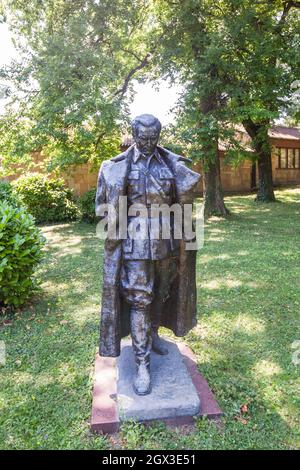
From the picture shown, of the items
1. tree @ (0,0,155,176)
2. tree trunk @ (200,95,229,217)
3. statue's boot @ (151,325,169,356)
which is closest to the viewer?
statue's boot @ (151,325,169,356)

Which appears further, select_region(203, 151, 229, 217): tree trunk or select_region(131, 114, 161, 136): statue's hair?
select_region(203, 151, 229, 217): tree trunk

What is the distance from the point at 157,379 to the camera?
2.99m

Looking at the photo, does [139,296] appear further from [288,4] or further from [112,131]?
[288,4]

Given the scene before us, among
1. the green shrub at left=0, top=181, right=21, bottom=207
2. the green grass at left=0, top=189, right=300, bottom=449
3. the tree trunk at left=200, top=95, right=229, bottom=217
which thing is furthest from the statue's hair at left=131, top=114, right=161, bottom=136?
the tree trunk at left=200, top=95, right=229, bottom=217

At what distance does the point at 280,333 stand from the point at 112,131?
305 inches

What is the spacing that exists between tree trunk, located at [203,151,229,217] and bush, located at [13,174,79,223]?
4579mm

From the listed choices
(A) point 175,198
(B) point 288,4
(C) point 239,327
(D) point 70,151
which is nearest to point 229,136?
(D) point 70,151

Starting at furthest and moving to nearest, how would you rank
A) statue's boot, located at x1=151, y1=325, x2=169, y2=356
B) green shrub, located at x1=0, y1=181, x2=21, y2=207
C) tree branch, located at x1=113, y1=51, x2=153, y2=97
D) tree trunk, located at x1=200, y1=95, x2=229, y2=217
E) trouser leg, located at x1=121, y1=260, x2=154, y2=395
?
tree trunk, located at x1=200, y1=95, x2=229, y2=217
tree branch, located at x1=113, y1=51, x2=153, y2=97
green shrub, located at x1=0, y1=181, x2=21, y2=207
statue's boot, located at x1=151, y1=325, x2=169, y2=356
trouser leg, located at x1=121, y1=260, x2=154, y2=395

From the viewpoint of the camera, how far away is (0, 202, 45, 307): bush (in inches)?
186

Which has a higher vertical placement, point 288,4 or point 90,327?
point 288,4

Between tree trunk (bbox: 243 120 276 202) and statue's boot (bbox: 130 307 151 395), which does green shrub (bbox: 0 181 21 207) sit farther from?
tree trunk (bbox: 243 120 276 202)

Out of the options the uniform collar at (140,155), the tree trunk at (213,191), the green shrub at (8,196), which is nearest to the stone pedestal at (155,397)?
the uniform collar at (140,155)

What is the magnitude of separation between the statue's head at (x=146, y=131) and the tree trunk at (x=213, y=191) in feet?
32.4

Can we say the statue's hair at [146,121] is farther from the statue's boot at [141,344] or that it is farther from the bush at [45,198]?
the bush at [45,198]
